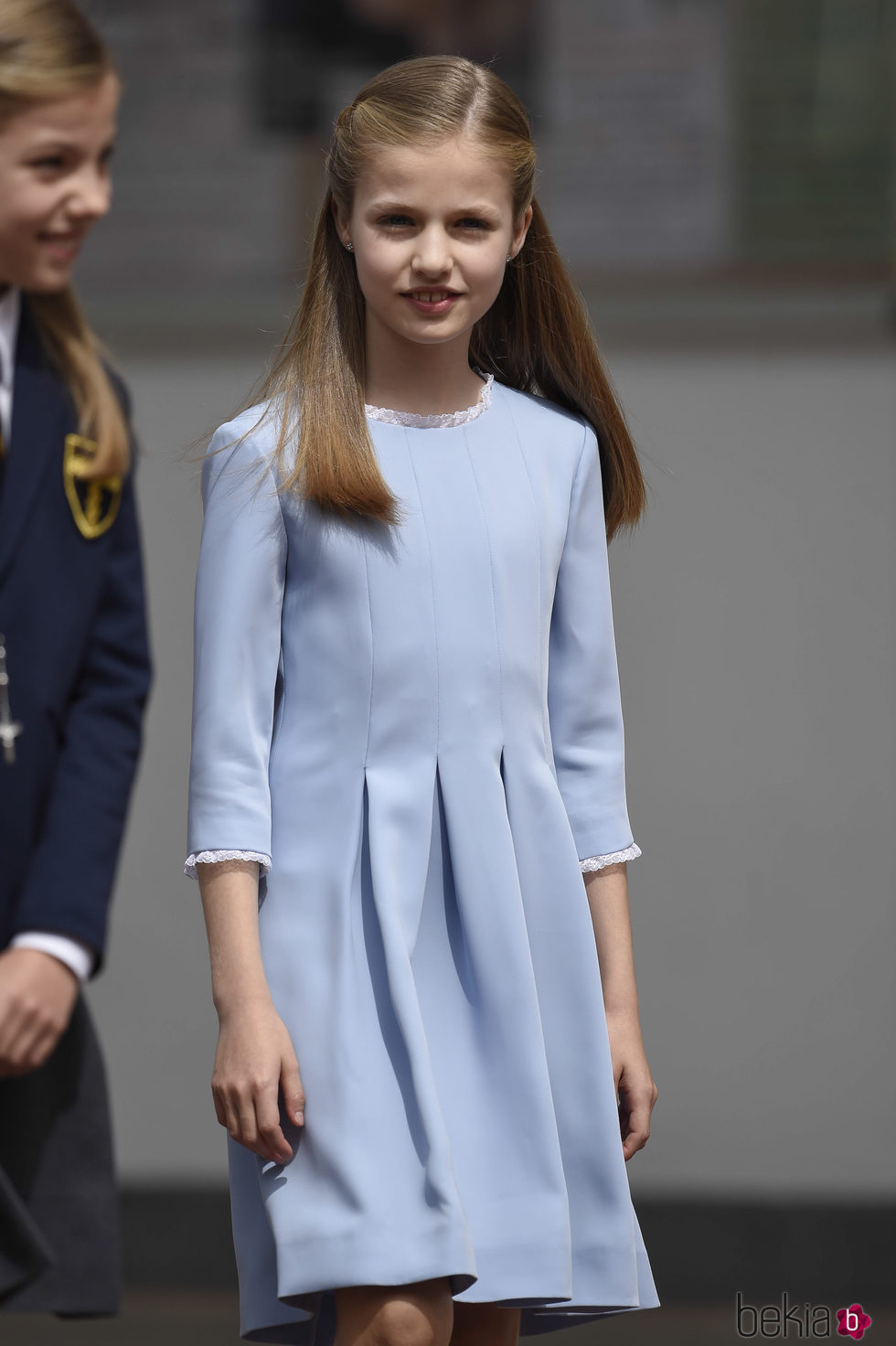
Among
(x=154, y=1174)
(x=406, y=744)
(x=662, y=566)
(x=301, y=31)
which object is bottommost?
(x=154, y=1174)

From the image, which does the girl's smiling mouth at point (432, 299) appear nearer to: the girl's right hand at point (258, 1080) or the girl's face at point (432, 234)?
the girl's face at point (432, 234)

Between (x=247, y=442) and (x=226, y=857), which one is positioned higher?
(x=247, y=442)

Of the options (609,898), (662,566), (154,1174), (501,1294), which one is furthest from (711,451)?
(501,1294)

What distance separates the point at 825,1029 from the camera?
475 cm

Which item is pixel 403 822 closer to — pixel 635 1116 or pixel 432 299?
pixel 635 1116

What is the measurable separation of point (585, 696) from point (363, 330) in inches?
18.9

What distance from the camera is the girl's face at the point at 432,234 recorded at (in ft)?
6.78

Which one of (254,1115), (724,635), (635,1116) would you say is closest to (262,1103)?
(254,1115)

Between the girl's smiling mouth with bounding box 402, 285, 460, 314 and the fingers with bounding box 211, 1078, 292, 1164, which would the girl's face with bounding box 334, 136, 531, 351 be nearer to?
the girl's smiling mouth with bounding box 402, 285, 460, 314

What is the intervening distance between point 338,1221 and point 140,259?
347 centimetres

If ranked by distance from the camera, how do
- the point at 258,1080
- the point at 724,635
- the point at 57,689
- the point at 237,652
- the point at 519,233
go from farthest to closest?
the point at 724,635 < the point at 57,689 < the point at 519,233 < the point at 237,652 < the point at 258,1080

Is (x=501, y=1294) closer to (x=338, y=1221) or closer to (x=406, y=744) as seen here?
(x=338, y=1221)

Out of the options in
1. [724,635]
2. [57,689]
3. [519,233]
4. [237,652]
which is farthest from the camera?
[724,635]

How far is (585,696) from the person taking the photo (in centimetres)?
226
